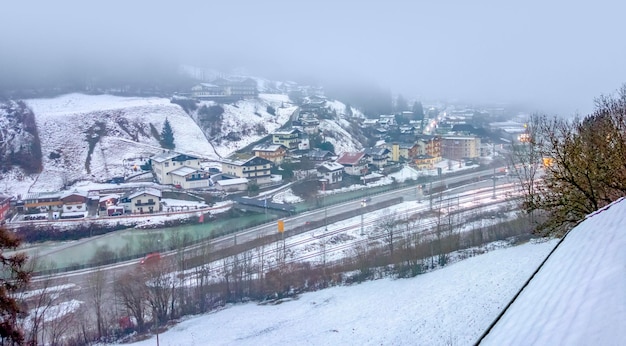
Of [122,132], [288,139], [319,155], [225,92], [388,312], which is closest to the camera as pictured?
[388,312]

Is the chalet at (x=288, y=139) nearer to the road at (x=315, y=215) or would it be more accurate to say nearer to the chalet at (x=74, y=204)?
the road at (x=315, y=215)

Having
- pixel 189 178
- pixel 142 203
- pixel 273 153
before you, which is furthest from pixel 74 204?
pixel 273 153

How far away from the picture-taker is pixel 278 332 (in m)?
6.84

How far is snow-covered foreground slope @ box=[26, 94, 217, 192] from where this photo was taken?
1991 cm

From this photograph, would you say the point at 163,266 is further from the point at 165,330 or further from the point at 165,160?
the point at 165,160

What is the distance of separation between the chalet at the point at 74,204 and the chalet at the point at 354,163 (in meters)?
10.6

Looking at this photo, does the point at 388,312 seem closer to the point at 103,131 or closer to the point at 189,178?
the point at 189,178

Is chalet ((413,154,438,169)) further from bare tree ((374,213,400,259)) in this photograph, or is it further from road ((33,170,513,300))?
bare tree ((374,213,400,259))

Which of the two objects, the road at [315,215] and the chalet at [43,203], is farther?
the chalet at [43,203]

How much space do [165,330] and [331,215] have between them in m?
7.81

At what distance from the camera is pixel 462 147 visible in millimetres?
24422

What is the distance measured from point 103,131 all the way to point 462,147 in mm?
19617

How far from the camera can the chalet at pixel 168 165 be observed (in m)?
18.4

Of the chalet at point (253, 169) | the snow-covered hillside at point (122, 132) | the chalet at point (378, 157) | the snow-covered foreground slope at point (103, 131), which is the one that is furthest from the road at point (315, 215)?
the snow-covered foreground slope at point (103, 131)
